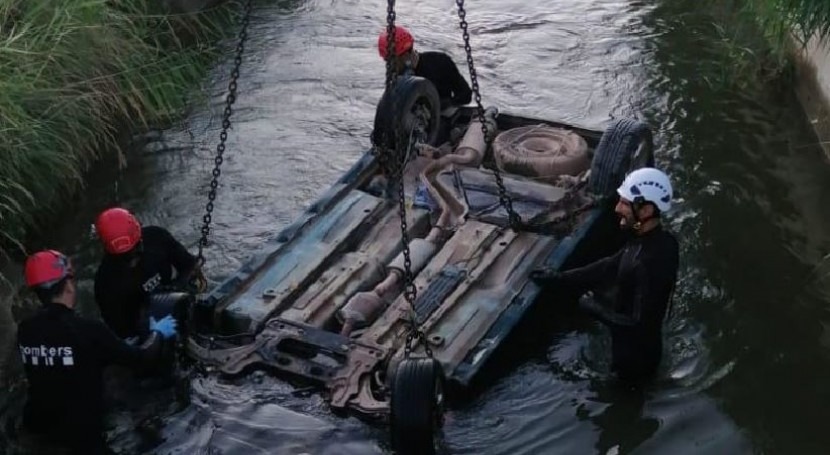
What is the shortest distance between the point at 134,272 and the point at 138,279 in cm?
6

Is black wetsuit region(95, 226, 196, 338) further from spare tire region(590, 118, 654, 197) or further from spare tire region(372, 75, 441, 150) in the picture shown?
spare tire region(590, 118, 654, 197)

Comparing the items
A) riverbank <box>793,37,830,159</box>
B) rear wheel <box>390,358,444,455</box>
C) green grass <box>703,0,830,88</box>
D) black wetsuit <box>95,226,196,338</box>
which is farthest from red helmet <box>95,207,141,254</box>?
riverbank <box>793,37,830,159</box>

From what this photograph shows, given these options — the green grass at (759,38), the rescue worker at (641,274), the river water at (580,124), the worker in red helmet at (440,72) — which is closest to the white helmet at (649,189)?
the rescue worker at (641,274)

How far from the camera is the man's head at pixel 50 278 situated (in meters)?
6.33

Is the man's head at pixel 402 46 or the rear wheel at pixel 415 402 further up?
the man's head at pixel 402 46

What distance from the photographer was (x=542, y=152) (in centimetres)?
908

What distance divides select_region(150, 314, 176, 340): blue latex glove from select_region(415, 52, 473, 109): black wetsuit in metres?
3.72

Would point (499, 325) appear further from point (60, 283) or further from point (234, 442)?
point (60, 283)

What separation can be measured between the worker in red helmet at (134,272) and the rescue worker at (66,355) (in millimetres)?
616

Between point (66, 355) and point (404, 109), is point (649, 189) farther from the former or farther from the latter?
point (66, 355)

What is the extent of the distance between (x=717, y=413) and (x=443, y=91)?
415 centimetres

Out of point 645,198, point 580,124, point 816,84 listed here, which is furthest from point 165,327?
point 816,84

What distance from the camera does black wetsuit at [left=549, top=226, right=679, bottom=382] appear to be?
22.1ft

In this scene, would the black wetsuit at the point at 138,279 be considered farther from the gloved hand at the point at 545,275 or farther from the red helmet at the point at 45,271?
the gloved hand at the point at 545,275
